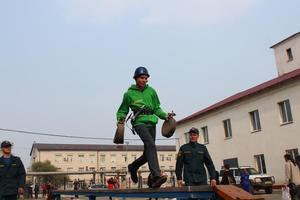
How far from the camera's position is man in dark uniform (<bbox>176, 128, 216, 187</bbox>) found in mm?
6062

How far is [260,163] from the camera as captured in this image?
89.3 ft

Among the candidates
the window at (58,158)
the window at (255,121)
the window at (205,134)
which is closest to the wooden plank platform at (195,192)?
the window at (255,121)

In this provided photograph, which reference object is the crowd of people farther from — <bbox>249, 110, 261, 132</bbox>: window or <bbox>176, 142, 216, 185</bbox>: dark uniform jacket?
<bbox>249, 110, 261, 132</bbox>: window

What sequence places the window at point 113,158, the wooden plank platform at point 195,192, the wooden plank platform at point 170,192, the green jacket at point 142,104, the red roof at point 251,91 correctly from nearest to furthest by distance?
the wooden plank platform at point 195,192 < the wooden plank platform at point 170,192 < the green jacket at point 142,104 < the red roof at point 251,91 < the window at point 113,158

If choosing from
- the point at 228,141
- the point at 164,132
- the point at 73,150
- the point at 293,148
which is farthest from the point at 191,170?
the point at 73,150

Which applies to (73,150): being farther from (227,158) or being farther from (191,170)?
(191,170)

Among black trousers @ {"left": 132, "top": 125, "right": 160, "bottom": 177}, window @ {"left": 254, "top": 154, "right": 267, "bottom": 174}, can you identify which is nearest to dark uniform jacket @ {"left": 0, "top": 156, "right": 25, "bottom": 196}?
black trousers @ {"left": 132, "top": 125, "right": 160, "bottom": 177}

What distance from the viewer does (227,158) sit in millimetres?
31156

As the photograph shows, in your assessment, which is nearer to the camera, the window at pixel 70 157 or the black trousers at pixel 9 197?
the black trousers at pixel 9 197

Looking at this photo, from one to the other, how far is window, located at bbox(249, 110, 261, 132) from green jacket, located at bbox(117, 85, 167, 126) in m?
22.7

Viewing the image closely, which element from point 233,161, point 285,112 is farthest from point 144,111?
point 233,161

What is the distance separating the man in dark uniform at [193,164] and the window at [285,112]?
20.1 m

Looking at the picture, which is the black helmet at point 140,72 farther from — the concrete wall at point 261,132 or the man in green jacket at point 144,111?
the concrete wall at point 261,132

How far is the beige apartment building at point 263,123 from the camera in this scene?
24533 mm
